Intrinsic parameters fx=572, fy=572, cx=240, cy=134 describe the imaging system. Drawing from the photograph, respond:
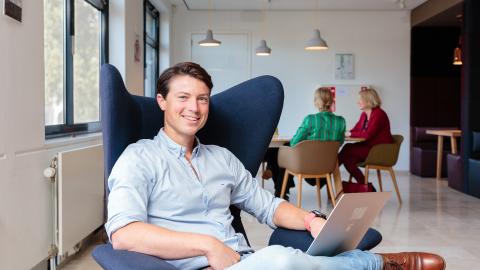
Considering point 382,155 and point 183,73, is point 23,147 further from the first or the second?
point 382,155

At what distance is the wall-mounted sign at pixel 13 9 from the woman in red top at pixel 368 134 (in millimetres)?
4239

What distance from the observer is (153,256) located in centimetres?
178

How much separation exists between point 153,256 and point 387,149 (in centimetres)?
499

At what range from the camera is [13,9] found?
2.95 meters

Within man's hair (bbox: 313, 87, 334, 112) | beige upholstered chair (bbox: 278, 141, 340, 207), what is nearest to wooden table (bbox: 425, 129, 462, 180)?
man's hair (bbox: 313, 87, 334, 112)

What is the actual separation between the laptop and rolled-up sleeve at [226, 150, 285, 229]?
1.34ft

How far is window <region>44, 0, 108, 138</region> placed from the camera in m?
4.19

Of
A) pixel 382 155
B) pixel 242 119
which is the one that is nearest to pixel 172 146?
pixel 242 119

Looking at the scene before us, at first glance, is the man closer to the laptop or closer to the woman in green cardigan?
the laptop

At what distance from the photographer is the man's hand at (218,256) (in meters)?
1.77

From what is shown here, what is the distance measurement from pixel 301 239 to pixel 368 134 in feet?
14.5

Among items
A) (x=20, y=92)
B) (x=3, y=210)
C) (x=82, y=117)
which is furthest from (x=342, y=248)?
(x=82, y=117)

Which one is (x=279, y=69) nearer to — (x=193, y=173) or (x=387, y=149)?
(x=387, y=149)

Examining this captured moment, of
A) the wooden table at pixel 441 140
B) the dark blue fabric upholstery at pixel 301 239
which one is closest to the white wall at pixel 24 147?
the dark blue fabric upholstery at pixel 301 239
